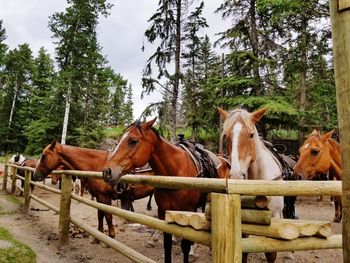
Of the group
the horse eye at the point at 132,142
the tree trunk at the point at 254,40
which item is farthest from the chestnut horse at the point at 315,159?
the tree trunk at the point at 254,40

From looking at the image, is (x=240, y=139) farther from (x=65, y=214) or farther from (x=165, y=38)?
(x=165, y=38)

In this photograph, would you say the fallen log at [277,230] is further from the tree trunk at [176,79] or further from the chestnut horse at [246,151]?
the tree trunk at [176,79]

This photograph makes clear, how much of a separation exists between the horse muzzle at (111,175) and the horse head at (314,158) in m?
3.81

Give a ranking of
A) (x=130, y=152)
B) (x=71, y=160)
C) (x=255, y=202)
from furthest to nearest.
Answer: (x=71, y=160)
(x=130, y=152)
(x=255, y=202)

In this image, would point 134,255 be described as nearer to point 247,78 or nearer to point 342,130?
point 342,130

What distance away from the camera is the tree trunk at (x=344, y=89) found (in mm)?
1286

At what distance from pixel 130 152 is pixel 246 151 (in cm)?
145

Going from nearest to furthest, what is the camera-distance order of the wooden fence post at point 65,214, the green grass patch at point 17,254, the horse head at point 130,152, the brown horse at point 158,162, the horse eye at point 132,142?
the horse head at point 130,152
the brown horse at point 158,162
the horse eye at point 132,142
the green grass patch at point 17,254
the wooden fence post at point 65,214

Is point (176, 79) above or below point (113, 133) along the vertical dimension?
above

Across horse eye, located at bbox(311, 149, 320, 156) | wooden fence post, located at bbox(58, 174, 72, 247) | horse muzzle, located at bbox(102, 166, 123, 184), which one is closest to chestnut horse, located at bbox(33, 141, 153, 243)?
wooden fence post, located at bbox(58, 174, 72, 247)

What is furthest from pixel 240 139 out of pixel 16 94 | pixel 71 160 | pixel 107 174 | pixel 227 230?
pixel 16 94

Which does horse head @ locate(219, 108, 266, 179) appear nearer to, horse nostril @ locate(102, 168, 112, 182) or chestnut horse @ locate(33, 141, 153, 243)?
horse nostril @ locate(102, 168, 112, 182)

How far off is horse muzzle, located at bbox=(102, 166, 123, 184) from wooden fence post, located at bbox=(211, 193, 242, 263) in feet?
6.67

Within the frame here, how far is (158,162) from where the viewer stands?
4.38 m
